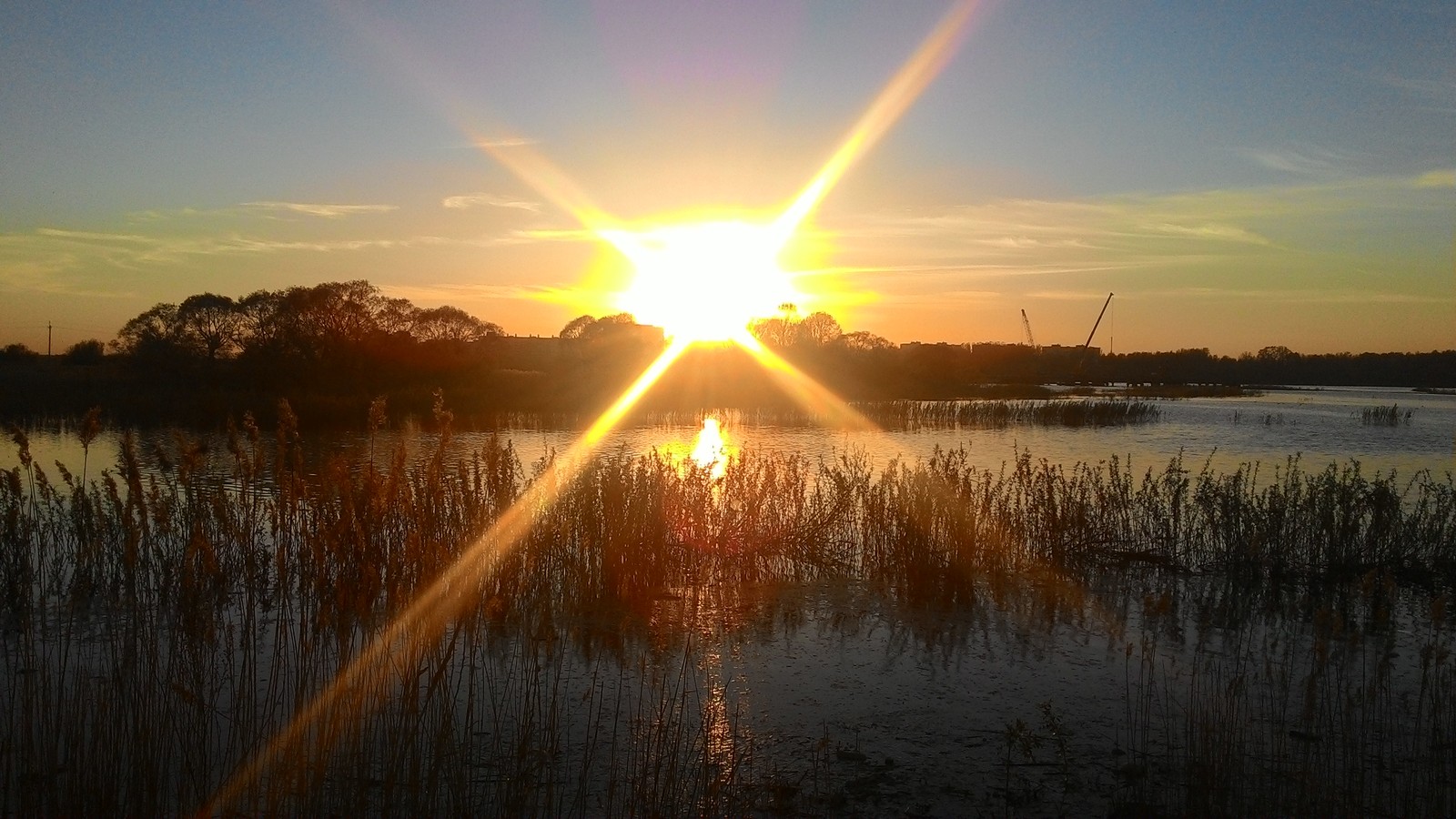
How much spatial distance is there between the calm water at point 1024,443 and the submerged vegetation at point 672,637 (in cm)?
663

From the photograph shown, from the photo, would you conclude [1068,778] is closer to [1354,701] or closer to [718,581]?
[1354,701]

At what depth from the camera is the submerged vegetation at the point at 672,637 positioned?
4.24 m

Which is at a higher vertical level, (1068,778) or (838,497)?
(838,497)

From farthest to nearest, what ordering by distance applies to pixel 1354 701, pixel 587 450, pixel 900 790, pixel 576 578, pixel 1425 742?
1. pixel 587 450
2. pixel 576 578
3. pixel 1354 701
4. pixel 1425 742
5. pixel 900 790

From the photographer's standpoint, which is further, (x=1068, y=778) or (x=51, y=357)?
(x=51, y=357)

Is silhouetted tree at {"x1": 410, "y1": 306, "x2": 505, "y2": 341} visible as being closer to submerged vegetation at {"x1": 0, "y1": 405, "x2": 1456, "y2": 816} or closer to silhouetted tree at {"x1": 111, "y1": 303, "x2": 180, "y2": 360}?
silhouetted tree at {"x1": 111, "y1": 303, "x2": 180, "y2": 360}

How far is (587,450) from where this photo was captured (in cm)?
1898

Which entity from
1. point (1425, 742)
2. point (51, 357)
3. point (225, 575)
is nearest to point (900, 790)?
point (1425, 742)

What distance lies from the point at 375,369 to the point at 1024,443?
25614 millimetres

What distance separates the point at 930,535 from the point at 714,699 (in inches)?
156

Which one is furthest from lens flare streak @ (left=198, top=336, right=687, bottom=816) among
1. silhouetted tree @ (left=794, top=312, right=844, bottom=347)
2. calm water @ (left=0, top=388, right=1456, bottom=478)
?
silhouetted tree @ (left=794, top=312, right=844, bottom=347)

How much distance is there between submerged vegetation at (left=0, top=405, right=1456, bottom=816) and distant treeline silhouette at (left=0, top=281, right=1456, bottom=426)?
13.8 metres

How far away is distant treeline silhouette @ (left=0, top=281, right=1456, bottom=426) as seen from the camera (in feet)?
102

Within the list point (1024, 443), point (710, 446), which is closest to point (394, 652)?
point (710, 446)
